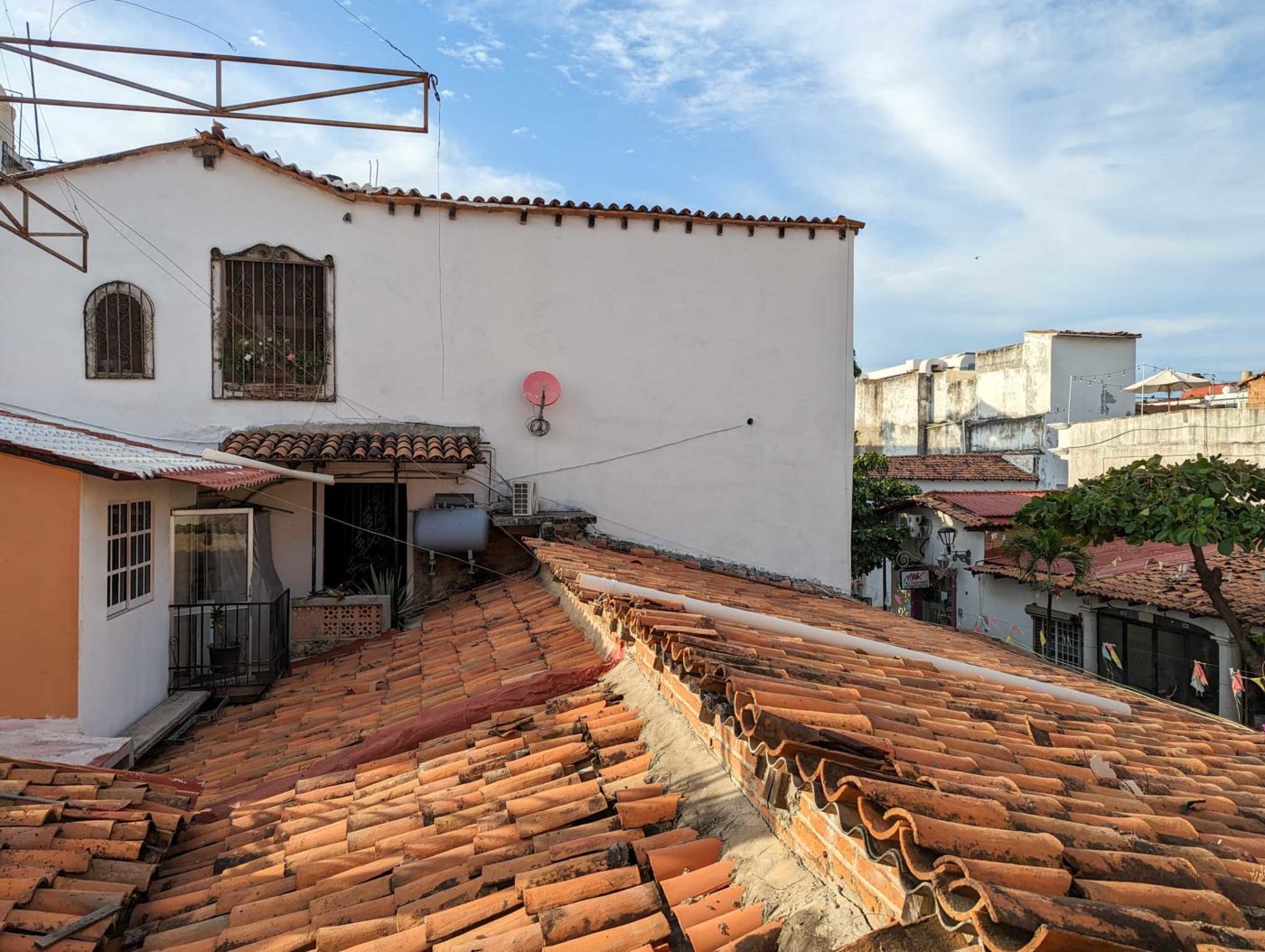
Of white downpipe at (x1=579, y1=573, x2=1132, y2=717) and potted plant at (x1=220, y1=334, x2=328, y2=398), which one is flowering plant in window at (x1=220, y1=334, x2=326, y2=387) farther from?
white downpipe at (x1=579, y1=573, x2=1132, y2=717)

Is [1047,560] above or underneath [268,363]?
underneath

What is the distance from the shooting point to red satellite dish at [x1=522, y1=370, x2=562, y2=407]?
13.4m

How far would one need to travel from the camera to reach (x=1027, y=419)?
30.6 metres

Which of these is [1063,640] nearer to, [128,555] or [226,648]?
[226,648]

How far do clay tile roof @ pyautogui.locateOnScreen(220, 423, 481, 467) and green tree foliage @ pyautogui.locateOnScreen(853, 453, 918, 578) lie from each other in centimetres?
1289

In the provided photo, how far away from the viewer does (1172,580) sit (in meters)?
15.8

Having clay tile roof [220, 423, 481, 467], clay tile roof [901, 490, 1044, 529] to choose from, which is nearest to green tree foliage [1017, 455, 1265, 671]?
clay tile roof [901, 490, 1044, 529]

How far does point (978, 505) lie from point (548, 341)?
14029 millimetres

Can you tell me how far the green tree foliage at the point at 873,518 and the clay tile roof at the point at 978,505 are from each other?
1.98 feet

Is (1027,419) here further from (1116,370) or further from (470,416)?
(470,416)

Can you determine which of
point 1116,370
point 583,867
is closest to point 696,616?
point 583,867

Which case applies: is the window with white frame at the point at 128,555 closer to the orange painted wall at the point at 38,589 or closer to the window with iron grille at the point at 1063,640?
the orange painted wall at the point at 38,589

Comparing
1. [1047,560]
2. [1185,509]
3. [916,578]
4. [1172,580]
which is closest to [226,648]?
[1185,509]

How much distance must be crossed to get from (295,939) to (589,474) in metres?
11.0
